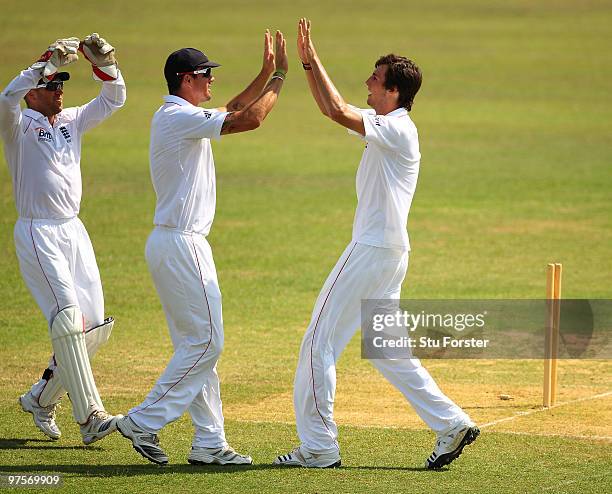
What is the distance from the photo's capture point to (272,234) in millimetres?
17203

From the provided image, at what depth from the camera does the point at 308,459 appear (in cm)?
745

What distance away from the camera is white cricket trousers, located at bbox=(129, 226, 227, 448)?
24.5 feet

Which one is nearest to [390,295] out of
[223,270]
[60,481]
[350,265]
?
[350,265]

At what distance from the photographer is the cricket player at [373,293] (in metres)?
7.45

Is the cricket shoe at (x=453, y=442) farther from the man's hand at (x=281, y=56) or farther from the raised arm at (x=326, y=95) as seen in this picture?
the man's hand at (x=281, y=56)

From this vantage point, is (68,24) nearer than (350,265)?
No

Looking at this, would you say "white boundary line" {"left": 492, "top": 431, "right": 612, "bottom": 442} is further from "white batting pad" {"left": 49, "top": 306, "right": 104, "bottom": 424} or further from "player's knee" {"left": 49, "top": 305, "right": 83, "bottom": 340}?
"player's knee" {"left": 49, "top": 305, "right": 83, "bottom": 340}

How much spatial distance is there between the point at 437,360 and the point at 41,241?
436 centimetres

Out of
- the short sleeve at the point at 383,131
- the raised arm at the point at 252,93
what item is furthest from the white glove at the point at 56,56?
the short sleeve at the point at 383,131

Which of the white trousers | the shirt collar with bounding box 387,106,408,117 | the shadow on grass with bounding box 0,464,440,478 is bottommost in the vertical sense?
the shadow on grass with bounding box 0,464,440,478

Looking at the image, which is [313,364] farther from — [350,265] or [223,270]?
[223,270]

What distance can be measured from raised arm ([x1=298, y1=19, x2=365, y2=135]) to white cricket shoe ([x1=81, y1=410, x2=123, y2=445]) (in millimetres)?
2339

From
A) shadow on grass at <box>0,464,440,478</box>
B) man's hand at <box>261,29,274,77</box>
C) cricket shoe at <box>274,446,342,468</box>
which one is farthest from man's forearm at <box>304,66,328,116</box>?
shadow on grass at <box>0,464,440,478</box>

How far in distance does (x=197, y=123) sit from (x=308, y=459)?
214 centimetres
